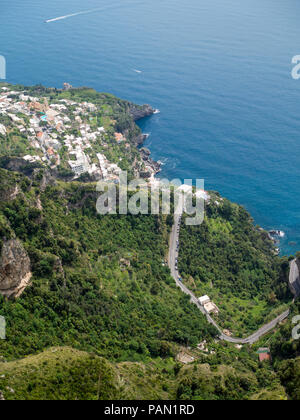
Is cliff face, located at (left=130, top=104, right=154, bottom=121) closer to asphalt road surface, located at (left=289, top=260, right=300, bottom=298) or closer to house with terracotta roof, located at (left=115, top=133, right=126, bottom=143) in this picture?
house with terracotta roof, located at (left=115, top=133, right=126, bottom=143)

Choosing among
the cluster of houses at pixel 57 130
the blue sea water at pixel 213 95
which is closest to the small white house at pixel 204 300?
the blue sea water at pixel 213 95

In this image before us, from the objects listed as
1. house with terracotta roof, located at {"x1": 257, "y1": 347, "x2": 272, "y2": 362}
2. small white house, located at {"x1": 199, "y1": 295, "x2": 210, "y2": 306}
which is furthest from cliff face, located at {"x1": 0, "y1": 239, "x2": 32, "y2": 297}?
house with terracotta roof, located at {"x1": 257, "y1": 347, "x2": 272, "y2": 362}

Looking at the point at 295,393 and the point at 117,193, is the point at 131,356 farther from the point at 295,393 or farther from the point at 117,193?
the point at 117,193

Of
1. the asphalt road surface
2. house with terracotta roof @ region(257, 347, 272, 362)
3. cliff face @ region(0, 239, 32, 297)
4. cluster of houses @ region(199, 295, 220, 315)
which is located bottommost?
house with terracotta roof @ region(257, 347, 272, 362)

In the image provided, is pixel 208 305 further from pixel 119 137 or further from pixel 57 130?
pixel 57 130

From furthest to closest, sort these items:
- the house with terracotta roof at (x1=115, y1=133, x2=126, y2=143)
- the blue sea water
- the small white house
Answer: the house with terracotta roof at (x1=115, y1=133, x2=126, y2=143), the blue sea water, the small white house
